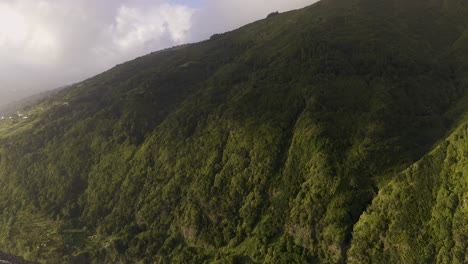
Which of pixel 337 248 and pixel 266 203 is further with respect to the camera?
pixel 266 203

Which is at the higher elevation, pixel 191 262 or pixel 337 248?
pixel 337 248

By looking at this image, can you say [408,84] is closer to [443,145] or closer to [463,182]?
[443,145]

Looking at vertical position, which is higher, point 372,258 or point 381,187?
point 381,187

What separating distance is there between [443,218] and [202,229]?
101 m

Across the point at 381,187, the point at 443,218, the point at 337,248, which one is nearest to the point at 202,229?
the point at 337,248

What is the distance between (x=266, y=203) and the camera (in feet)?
556

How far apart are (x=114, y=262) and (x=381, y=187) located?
12826 cm

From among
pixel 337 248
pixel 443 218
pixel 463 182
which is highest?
pixel 463 182

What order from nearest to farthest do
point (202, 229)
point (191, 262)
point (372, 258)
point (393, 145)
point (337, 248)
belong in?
point (372, 258), point (337, 248), point (393, 145), point (191, 262), point (202, 229)

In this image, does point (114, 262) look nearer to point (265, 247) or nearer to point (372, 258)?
point (265, 247)

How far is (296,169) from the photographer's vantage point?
170 m

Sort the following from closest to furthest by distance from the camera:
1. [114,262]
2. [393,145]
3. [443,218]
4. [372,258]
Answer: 1. [443,218]
2. [372,258]
3. [393,145]
4. [114,262]

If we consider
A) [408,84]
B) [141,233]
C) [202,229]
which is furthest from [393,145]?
[141,233]

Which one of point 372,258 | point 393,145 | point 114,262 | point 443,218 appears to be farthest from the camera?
point 114,262
